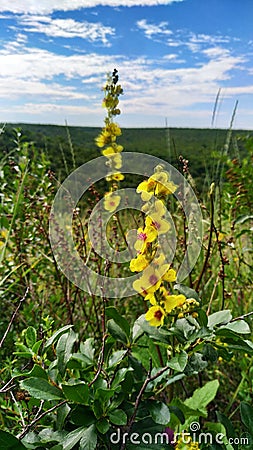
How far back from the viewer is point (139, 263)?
2.80 feet

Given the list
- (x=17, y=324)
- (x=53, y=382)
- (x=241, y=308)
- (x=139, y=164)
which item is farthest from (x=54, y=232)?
(x=53, y=382)

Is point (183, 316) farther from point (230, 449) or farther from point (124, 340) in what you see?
point (230, 449)

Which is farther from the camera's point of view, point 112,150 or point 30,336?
point 112,150

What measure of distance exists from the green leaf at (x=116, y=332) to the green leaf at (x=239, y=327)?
8.3 inches

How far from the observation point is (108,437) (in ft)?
2.85

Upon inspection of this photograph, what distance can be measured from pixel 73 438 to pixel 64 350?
0.15 m

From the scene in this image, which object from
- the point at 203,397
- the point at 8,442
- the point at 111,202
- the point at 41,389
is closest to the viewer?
the point at 8,442

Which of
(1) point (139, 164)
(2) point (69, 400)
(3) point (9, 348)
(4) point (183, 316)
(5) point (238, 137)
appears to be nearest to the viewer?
(2) point (69, 400)

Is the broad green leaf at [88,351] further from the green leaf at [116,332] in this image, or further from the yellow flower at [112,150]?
the yellow flower at [112,150]

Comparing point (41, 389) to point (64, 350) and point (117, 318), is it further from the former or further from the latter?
point (117, 318)

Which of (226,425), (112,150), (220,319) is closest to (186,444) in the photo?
(226,425)

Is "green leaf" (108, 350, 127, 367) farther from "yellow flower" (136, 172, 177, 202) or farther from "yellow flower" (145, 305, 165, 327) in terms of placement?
"yellow flower" (136, 172, 177, 202)

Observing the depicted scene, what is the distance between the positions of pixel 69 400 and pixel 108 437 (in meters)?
0.12

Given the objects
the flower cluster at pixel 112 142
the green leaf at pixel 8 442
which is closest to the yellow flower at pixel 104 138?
the flower cluster at pixel 112 142
